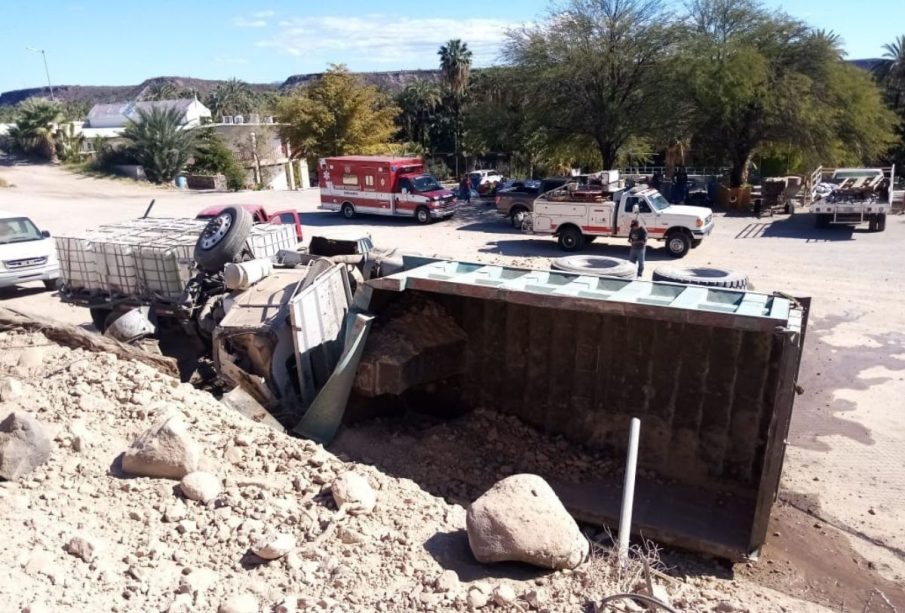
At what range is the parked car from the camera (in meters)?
14.1

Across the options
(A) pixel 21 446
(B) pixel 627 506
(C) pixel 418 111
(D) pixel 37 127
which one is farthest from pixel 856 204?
(D) pixel 37 127

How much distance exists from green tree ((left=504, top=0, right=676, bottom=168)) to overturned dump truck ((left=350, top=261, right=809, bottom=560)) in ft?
64.4

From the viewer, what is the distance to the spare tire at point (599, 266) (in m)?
9.78

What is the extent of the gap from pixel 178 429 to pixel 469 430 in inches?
147

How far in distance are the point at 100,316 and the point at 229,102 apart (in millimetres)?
79232

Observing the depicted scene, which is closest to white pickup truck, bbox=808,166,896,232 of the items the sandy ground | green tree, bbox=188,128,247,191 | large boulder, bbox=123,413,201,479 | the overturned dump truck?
the sandy ground

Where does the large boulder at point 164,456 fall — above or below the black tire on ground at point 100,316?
above

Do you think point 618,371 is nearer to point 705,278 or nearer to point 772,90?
point 705,278

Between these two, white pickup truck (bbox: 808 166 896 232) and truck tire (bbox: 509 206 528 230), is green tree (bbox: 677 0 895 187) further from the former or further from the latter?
truck tire (bbox: 509 206 528 230)

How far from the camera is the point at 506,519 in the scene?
14.8ft

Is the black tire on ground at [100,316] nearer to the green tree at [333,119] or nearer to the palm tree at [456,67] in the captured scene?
the green tree at [333,119]

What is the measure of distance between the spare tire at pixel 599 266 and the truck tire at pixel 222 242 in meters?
4.44

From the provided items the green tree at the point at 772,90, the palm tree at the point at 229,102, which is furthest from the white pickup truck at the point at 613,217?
the palm tree at the point at 229,102

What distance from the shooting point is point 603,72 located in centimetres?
2584
